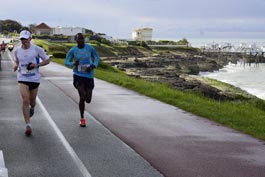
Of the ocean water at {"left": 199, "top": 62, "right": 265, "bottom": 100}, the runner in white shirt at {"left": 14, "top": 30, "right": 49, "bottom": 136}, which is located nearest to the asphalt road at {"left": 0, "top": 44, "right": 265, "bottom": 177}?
the runner in white shirt at {"left": 14, "top": 30, "right": 49, "bottom": 136}

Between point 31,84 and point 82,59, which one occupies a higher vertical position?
point 82,59

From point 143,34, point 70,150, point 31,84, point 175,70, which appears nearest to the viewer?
point 70,150

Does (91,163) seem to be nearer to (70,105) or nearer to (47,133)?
(47,133)

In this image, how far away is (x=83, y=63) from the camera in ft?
35.5

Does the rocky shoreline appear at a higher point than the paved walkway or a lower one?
lower

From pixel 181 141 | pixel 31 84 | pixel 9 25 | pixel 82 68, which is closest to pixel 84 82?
pixel 82 68

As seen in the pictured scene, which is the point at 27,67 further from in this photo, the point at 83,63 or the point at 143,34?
the point at 143,34

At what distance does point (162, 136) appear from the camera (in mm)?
10359

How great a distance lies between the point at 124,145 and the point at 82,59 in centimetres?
246

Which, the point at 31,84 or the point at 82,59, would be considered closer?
the point at 31,84

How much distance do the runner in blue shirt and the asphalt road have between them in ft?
2.91

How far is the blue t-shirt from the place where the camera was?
35.5 ft

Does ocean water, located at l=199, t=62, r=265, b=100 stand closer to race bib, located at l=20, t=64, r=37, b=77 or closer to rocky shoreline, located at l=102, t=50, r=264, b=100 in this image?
rocky shoreline, located at l=102, t=50, r=264, b=100

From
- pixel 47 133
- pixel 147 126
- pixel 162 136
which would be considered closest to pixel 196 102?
pixel 147 126
